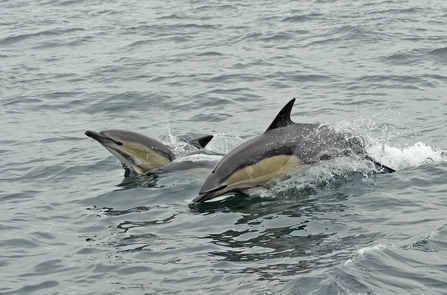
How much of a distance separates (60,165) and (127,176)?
170 centimetres

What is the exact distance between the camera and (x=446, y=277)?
823 cm

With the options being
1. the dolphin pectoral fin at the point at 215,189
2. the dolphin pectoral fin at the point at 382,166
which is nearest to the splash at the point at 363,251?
the dolphin pectoral fin at the point at 215,189

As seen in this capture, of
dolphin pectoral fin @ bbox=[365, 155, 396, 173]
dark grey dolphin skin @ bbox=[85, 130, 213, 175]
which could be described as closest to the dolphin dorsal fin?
dolphin pectoral fin @ bbox=[365, 155, 396, 173]

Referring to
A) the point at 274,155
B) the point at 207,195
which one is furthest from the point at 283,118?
the point at 207,195

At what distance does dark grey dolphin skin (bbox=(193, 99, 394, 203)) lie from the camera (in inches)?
454

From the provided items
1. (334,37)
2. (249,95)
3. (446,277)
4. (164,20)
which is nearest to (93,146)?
(249,95)

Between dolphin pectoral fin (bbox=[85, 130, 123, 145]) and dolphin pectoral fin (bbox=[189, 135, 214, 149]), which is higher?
dolphin pectoral fin (bbox=[85, 130, 123, 145])

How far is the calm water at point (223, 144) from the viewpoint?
8992 millimetres

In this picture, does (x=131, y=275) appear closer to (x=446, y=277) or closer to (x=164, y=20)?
(x=446, y=277)

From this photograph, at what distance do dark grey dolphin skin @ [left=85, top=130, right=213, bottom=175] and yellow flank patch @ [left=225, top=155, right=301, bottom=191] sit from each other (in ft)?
8.24

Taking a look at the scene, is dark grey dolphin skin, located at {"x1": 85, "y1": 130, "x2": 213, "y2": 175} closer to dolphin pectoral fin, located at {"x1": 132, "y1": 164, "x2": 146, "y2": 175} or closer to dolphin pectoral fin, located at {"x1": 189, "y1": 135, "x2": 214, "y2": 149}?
dolphin pectoral fin, located at {"x1": 132, "y1": 164, "x2": 146, "y2": 175}

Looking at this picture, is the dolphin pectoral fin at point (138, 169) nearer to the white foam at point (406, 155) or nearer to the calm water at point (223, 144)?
the calm water at point (223, 144)

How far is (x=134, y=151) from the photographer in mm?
13680

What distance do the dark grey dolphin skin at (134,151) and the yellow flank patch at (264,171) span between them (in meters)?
2.51
